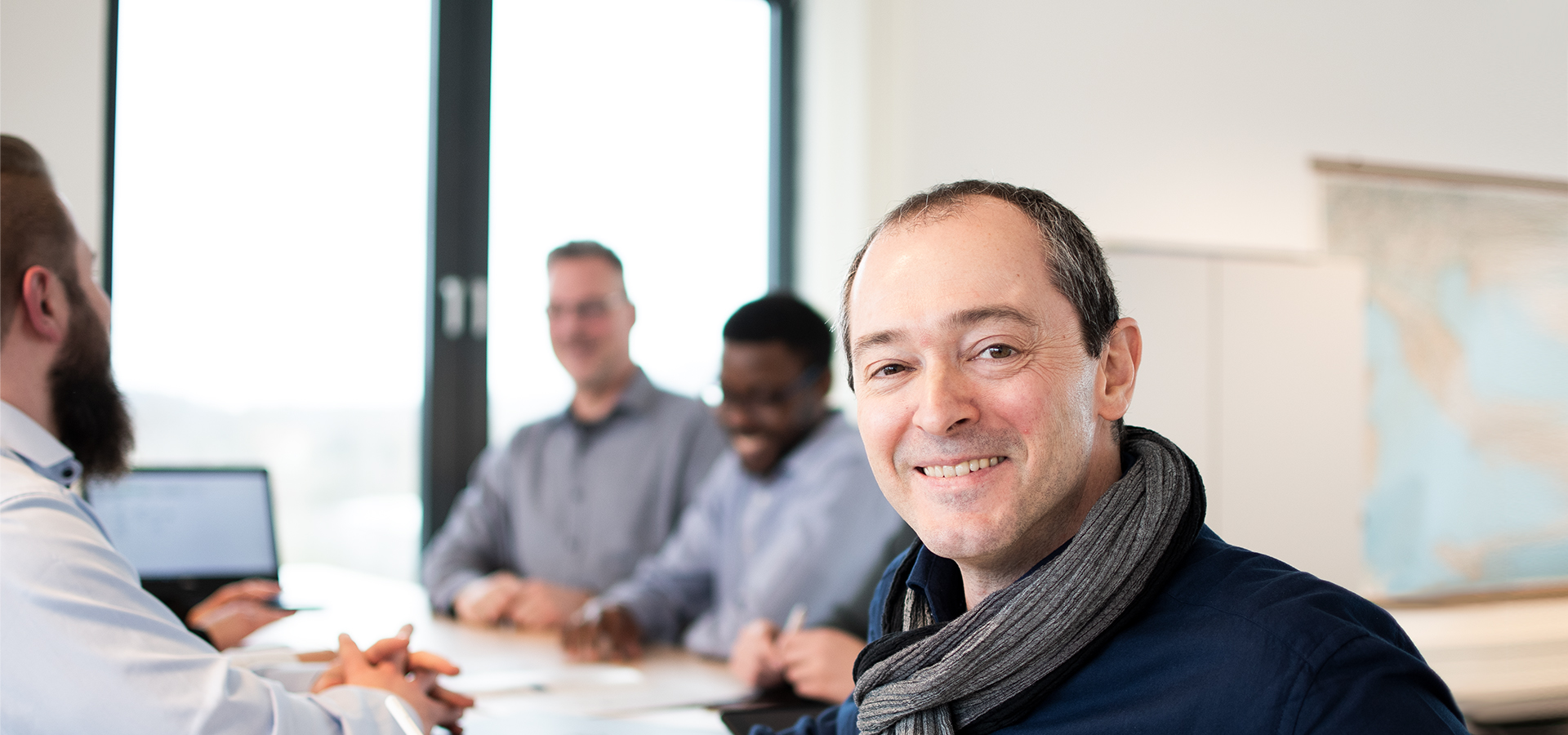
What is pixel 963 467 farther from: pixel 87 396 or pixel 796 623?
pixel 87 396

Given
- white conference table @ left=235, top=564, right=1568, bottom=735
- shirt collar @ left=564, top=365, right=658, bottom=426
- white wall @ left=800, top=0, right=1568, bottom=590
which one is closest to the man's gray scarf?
white conference table @ left=235, top=564, right=1568, bottom=735

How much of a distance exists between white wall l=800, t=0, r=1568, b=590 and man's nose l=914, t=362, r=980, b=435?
102 inches

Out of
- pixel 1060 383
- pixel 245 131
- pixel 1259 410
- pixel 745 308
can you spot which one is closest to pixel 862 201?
pixel 745 308

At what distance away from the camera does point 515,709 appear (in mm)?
1589

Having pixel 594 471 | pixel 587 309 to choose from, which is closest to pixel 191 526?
pixel 594 471

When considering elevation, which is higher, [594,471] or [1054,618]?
[1054,618]

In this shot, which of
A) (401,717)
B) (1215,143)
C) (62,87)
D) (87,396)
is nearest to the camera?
(401,717)

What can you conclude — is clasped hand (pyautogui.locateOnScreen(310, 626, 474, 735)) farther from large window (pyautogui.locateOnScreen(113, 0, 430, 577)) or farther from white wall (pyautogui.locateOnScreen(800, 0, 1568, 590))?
white wall (pyautogui.locateOnScreen(800, 0, 1568, 590))

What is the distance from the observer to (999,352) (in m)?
0.94

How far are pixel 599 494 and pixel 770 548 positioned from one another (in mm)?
1030

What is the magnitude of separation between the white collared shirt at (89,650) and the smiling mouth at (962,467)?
0.80 meters

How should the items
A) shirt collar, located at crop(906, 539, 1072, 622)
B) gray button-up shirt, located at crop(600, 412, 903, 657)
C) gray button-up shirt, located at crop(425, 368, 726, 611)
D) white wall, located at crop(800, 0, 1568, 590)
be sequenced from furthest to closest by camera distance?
1. white wall, located at crop(800, 0, 1568, 590)
2. gray button-up shirt, located at crop(425, 368, 726, 611)
3. gray button-up shirt, located at crop(600, 412, 903, 657)
4. shirt collar, located at crop(906, 539, 1072, 622)

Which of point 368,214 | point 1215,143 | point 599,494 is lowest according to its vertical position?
point 599,494

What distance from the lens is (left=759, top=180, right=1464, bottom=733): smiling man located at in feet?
2.60
